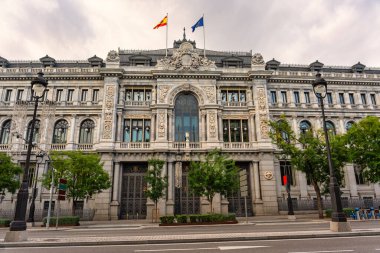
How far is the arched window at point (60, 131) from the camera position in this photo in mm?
32656

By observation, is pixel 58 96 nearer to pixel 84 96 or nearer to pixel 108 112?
pixel 84 96

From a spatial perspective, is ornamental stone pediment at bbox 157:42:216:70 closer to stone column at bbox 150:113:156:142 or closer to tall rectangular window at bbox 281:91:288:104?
stone column at bbox 150:113:156:142

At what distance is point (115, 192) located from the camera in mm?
29172

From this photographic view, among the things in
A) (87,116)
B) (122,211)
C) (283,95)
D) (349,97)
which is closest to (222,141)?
(283,95)

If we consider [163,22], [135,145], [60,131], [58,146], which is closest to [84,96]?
[60,131]

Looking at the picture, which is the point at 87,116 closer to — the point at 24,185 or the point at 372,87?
the point at 24,185

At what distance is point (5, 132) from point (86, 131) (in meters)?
10.7

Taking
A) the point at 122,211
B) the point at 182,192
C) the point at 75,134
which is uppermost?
the point at 75,134

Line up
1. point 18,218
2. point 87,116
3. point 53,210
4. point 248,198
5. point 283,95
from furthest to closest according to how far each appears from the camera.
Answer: point 283,95
point 87,116
point 248,198
point 53,210
point 18,218

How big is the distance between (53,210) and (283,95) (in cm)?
3435

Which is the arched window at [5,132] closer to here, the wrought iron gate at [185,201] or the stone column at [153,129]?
the stone column at [153,129]

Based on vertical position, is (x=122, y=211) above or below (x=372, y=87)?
below

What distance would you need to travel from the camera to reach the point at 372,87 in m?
37.1

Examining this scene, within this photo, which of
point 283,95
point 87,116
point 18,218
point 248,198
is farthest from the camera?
point 283,95
